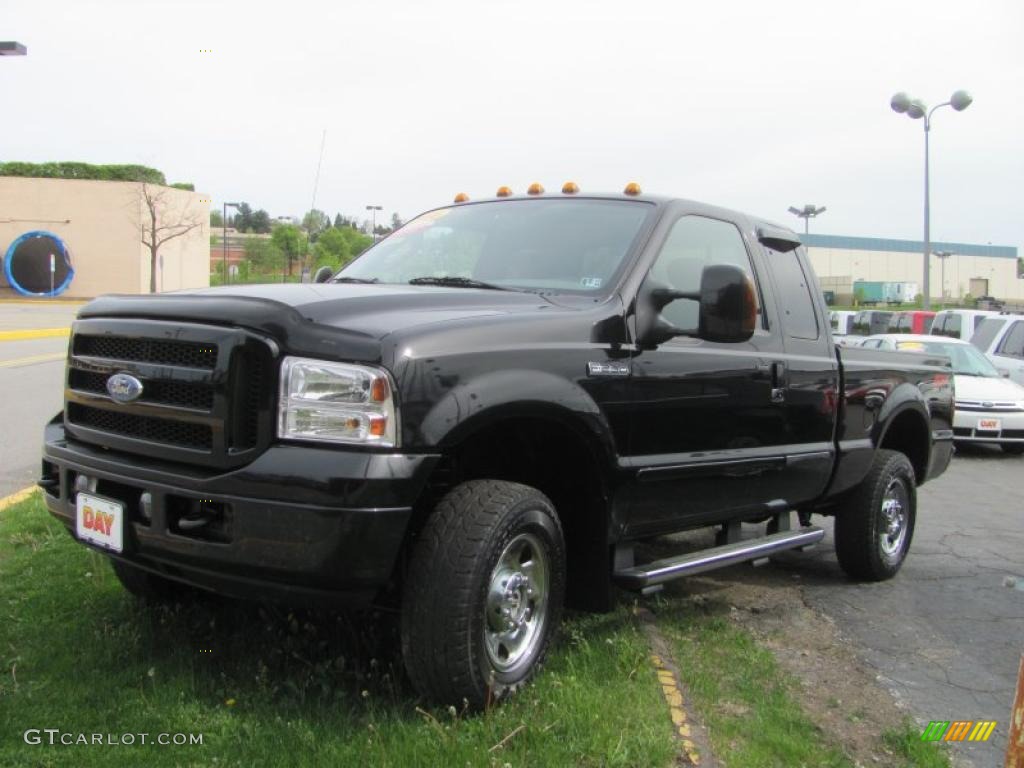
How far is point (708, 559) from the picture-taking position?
4.37 m

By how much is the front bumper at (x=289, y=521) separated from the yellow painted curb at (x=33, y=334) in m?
21.7

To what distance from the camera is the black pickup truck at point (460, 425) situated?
304 cm

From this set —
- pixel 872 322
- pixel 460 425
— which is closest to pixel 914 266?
pixel 872 322

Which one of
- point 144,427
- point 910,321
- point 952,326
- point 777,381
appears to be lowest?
point 144,427

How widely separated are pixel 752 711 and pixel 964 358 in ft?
37.8

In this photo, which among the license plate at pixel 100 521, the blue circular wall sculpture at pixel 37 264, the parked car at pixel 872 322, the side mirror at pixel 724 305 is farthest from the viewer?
the blue circular wall sculpture at pixel 37 264

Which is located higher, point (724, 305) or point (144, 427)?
point (724, 305)

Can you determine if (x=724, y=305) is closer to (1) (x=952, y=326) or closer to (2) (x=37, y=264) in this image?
(1) (x=952, y=326)

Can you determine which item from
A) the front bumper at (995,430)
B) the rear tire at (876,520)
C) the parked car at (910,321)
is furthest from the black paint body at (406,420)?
the parked car at (910,321)

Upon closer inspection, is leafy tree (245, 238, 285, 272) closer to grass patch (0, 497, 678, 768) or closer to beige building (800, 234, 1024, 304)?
beige building (800, 234, 1024, 304)

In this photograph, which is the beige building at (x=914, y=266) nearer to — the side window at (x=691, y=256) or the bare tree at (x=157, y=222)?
the bare tree at (x=157, y=222)

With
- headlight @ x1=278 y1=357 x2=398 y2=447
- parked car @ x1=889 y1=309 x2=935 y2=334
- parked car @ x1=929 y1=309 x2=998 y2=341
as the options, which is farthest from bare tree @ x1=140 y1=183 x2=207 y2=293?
headlight @ x1=278 y1=357 x2=398 y2=447

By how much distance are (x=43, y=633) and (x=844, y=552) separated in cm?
425

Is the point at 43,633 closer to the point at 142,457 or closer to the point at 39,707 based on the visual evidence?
the point at 39,707
